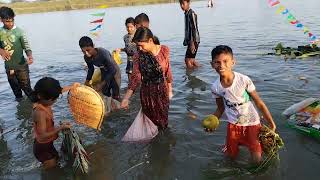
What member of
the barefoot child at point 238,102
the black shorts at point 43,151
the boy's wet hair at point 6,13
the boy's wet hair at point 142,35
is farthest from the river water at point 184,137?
the boy's wet hair at point 6,13

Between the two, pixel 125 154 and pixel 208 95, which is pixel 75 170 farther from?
pixel 208 95

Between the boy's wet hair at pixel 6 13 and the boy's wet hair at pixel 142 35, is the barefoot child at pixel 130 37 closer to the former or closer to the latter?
the boy's wet hair at pixel 6 13

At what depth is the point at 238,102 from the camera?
4.21 m

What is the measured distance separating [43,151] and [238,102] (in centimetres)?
255

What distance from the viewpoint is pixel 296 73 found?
9.26m

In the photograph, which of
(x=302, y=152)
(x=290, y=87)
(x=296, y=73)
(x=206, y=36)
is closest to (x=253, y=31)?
→ (x=206, y=36)

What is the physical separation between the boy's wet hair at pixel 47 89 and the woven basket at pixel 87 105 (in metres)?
0.72

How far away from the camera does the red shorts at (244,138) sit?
425cm

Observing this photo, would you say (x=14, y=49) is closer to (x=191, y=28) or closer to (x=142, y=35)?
(x=142, y=35)

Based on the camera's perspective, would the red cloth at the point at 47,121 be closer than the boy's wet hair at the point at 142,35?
Yes

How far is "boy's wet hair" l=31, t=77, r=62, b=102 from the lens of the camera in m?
4.37

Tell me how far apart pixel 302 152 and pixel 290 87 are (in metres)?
3.32

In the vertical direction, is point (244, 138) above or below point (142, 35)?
below

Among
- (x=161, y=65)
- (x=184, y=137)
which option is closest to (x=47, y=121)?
(x=161, y=65)
